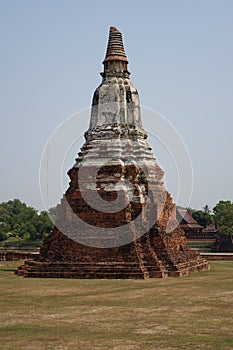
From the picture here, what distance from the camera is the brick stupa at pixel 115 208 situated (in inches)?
915

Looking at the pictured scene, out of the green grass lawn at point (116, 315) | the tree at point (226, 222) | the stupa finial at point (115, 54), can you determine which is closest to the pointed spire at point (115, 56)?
the stupa finial at point (115, 54)

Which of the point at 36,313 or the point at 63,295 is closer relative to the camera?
the point at 36,313

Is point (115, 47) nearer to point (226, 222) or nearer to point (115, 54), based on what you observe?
point (115, 54)

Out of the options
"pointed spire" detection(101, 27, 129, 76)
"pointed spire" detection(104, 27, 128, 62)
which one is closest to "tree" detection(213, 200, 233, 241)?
"pointed spire" detection(101, 27, 129, 76)

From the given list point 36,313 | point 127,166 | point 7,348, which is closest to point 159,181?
point 127,166

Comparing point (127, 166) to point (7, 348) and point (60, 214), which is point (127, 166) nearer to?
point (60, 214)

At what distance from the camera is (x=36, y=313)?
1397 cm

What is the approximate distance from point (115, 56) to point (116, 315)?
17.1 meters

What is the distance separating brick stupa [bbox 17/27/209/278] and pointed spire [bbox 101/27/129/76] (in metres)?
0.05

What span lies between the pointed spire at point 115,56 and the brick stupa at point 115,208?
0.16 feet

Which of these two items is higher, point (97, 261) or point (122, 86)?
point (122, 86)

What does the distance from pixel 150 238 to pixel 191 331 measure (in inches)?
504

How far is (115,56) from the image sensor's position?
27969 millimetres

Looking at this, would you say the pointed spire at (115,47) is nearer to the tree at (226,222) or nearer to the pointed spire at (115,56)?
the pointed spire at (115,56)
